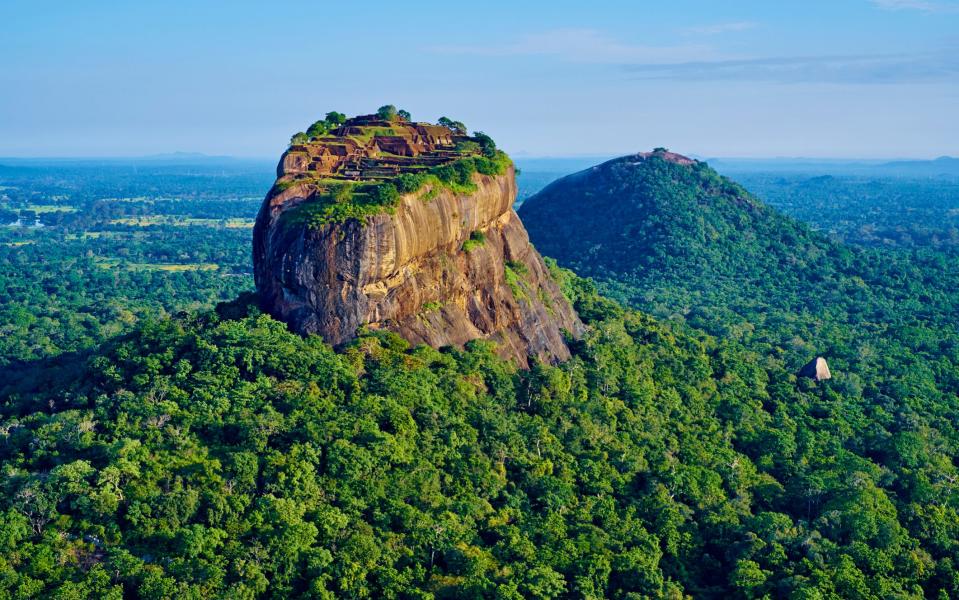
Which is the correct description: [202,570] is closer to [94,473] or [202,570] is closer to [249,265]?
[94,473]

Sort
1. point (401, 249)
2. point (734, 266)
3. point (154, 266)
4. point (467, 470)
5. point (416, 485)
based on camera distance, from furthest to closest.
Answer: point (154, 266) < point (734, 266) < point (401, 249) < point (467, 470) < point (416, 485)

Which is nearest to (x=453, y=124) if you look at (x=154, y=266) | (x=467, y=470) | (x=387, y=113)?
(x=387, y=113)

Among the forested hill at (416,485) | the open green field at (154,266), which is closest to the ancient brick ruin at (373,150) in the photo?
the forested hill at (416,485)

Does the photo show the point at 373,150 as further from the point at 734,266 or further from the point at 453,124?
the point at 734,266

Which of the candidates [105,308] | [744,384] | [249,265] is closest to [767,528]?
[744,384]

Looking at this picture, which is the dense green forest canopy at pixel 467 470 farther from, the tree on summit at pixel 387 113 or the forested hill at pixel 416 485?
the tree on summit at pixel 387 113
